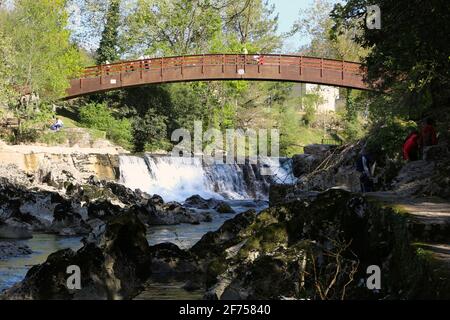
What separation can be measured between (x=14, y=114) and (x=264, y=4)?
28.0 m

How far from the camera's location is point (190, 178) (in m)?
33.7

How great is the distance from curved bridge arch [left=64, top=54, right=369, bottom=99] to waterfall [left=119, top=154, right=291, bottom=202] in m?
6.26

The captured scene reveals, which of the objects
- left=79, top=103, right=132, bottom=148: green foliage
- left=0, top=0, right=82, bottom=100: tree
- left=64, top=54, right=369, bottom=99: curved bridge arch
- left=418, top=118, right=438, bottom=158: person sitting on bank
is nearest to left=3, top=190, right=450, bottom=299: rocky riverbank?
left=418, top=118, right=438, bottom=158: person sitting on bank

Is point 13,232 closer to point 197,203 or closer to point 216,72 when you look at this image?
point 197,203

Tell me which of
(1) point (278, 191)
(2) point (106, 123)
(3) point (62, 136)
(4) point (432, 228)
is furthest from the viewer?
(2) point (106, 123)

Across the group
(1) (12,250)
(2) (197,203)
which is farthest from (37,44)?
(1) (12,250)

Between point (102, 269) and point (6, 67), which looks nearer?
point (102, 269)

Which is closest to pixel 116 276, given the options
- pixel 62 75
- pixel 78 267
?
pixel 78 267

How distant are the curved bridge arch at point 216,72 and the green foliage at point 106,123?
83.4 inches

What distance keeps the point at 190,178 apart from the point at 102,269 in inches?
951

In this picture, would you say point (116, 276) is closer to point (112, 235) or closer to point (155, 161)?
point (112, 235)

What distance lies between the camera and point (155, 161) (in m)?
33.2
